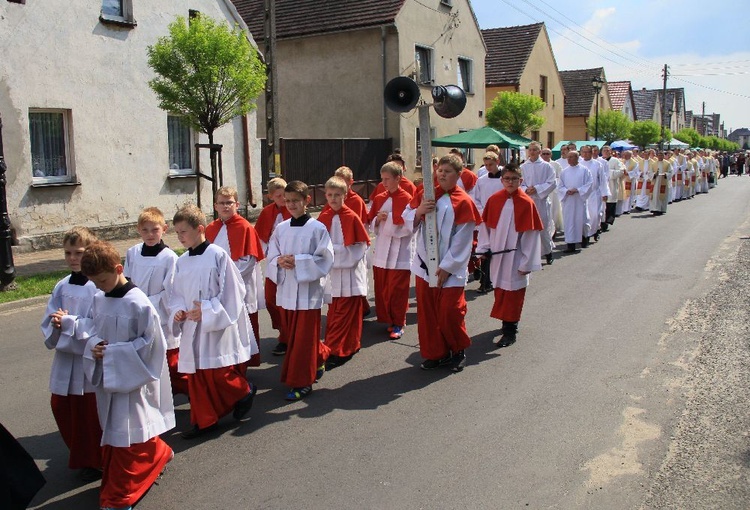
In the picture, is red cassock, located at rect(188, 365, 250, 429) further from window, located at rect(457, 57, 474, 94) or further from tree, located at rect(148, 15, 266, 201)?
window, located at rect(457, 57, 474, 94)

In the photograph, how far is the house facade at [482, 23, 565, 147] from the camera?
3766 cm

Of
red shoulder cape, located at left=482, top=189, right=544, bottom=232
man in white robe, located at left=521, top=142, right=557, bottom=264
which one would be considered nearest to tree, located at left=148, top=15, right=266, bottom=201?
man in white robe, located at left=521, top=142, right=557, bottom=264

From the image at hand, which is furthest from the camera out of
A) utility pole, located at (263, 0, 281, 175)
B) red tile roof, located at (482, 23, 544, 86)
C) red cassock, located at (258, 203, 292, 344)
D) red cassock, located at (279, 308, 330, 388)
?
red tile roof, located at (482, 23, 544, 86)

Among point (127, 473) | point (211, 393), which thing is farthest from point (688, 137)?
point (127, 473)

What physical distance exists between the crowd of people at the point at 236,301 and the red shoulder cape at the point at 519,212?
0.05 ft

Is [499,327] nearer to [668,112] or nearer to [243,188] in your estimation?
[243,188]

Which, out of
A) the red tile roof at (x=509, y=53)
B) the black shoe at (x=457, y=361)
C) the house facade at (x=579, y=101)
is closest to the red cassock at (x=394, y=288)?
Answer: the black shoe at (x=457, y=361)

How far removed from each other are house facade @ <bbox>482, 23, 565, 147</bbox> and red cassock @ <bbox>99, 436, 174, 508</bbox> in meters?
34.2

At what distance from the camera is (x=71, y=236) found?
4.63 meters

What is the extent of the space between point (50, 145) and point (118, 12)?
12.1 feet

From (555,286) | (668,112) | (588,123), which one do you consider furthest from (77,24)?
(668,112)

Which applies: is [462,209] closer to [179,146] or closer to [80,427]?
[80,427]

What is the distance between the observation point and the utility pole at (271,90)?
15375 mm

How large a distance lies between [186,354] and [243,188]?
15.4 m
